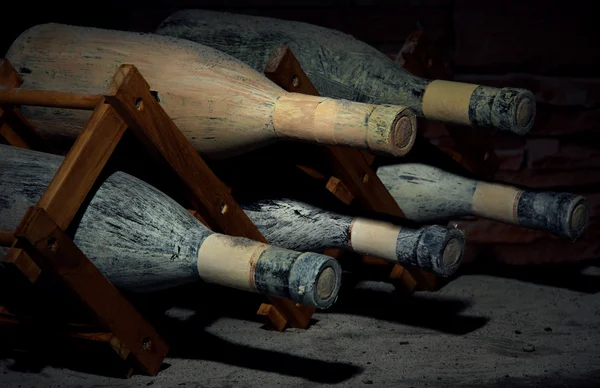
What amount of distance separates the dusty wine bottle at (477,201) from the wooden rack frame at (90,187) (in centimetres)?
45

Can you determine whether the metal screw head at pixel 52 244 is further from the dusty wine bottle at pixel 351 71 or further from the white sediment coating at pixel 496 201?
the white sediment coating at pixel 496 201

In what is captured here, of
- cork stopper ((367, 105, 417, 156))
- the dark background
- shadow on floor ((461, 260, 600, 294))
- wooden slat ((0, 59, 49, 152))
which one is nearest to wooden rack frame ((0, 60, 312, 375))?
wooden slat ((0, 59, 49, 152))

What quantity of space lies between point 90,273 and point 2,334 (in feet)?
1.15

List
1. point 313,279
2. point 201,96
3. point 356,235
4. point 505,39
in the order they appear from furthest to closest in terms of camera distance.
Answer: point 505,39 → point 356,235 → point 201,96 → point 313,279

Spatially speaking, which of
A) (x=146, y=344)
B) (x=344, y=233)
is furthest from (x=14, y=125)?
(x=344, y=233)

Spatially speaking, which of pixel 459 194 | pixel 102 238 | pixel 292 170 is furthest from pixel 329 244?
pixel 102 238

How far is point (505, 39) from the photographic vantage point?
2.54m

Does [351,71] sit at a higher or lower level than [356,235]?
higher

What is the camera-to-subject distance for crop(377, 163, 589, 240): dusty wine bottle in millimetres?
2010

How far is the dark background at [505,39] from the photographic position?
2.53 metres

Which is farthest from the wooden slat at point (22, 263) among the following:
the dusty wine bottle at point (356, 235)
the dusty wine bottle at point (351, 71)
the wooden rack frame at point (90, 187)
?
the dusty wine bottle at point (351, 71)

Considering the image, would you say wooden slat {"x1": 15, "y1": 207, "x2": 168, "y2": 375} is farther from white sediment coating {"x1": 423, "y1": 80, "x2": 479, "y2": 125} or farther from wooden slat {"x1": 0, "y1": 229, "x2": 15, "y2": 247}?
white sediment coating {"x1": 423, "y1": 80, "x2": 479, "y2": 125}

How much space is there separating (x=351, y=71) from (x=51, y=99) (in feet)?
2.16

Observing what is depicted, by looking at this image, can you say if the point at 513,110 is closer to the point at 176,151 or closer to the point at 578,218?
the point at 578,218
